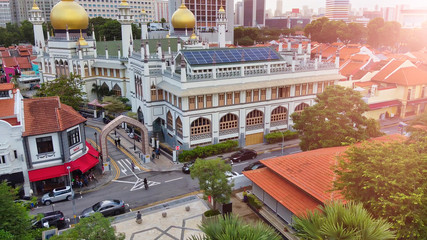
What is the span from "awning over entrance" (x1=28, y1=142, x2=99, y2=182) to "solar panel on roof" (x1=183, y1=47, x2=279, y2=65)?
55.7 ft

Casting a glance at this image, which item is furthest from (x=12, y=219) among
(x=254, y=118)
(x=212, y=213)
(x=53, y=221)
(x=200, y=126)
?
(x=254, y=118)

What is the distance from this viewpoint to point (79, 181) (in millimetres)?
36688

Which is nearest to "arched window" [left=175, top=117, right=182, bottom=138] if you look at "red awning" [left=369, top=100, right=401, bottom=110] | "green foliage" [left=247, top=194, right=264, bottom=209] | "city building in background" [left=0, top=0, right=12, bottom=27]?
"green foliage" [left=247, top=194, right=264, bottom=209]

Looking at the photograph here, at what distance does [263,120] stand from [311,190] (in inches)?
920

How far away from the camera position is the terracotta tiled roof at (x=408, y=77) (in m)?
58.5

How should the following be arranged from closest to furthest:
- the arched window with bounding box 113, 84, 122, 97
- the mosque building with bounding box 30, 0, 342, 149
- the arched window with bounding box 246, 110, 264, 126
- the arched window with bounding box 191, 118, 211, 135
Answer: the mosque building with bounding box 30, 0, 342, 149 < the arched window with bounding box 191, 118, 211, 135 < the arched window with bounding box 246, 110, 264, 126 < the arched window with bounding box 113, 84, 122, 97

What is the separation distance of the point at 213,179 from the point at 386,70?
166 ft

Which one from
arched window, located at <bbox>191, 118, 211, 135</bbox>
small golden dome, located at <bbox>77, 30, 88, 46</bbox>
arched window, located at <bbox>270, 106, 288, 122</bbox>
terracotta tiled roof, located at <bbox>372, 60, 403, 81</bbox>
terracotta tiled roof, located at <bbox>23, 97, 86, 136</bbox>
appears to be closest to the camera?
terracotta tiled roof, located at <bbox>23, 97, 86, 136</bbox>

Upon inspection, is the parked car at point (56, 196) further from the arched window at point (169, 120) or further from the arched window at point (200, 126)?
the arched window at point (169, 120)

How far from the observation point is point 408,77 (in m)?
59.2

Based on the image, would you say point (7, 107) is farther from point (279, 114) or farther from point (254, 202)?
point (279, 114)

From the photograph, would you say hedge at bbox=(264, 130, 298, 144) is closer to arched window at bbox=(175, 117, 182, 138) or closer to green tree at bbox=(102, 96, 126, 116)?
arched window at bbox=(175, 117, 182, 138)

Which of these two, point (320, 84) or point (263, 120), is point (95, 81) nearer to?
point (263, 120)

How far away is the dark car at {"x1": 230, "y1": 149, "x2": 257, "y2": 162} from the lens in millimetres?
41812
